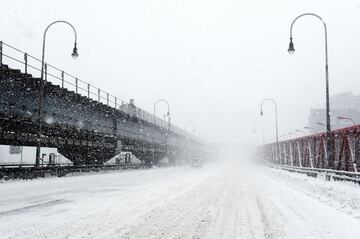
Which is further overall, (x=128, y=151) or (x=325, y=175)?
(x=128, y=151)

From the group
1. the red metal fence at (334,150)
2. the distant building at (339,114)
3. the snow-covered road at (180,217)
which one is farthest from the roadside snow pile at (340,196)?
the distant building at (339,114)

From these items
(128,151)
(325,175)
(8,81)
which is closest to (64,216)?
(325,175)

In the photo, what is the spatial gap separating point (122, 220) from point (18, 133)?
838 inches

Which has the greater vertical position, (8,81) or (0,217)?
(8,81)

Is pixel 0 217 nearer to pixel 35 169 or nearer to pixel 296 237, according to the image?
pixel 296 237

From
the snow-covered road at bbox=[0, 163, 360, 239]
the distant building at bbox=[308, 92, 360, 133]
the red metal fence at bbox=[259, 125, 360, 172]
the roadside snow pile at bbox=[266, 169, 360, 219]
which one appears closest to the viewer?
the snow-covered road at bbox=[0, 163, 360, 239]

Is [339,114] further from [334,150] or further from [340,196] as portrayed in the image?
[340,196]

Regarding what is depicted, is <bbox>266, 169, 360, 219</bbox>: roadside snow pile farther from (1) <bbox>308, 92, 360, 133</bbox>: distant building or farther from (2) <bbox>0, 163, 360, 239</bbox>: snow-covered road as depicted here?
(1) <bbox>308, 92, 360, 133</bbox>: distant building

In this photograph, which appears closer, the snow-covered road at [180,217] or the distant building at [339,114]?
the snow-covered road at [180,217]

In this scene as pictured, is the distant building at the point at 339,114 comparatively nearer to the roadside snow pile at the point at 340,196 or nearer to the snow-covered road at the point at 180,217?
the roadside snow pile at the point at 340,196

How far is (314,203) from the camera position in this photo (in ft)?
42.8

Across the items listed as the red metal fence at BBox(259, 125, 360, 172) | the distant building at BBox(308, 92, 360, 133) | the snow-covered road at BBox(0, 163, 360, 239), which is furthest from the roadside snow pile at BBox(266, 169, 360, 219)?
the distant building at BBox(308, 92, 360, 133)

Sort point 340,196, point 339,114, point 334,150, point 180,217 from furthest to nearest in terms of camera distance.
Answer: point 339,114, point 334,150, point 340,196, point 180,217

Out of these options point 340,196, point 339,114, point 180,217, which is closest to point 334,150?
point 340,196
